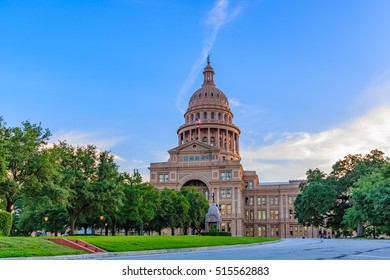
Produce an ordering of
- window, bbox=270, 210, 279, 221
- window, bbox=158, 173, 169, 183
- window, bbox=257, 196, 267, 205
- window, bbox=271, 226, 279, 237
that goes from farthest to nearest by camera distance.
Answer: window, bbox=257, 196, 267, 205 → window, bbox=270, 210, 279, 221 → window, bbox=271, 226, 279, 237 → window, bbox=158, 173, 169, 183

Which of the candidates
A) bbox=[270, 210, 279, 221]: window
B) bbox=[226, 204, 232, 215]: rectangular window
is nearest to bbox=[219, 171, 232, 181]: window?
bbox=[226, 204, 232, 215]: rectangular window

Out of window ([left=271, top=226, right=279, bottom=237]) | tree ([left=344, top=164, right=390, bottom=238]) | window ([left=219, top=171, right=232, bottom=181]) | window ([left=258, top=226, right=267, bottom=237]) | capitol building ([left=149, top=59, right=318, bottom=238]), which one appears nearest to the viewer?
tree ([left=344, top=164, right=390, bottom=238])

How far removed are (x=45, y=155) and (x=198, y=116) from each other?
93.7 m

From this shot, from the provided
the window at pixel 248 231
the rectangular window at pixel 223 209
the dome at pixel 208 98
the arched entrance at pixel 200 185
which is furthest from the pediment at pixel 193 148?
the window at pixel 248 231

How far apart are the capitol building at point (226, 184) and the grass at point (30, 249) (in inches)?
3042

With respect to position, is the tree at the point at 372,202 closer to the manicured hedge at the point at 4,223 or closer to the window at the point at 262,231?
the manicured hedge at the point at 4,223

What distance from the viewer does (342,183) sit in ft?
236

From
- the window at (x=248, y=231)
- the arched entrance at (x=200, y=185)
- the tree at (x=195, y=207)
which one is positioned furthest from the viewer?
A: the window at (x=248, y=231)

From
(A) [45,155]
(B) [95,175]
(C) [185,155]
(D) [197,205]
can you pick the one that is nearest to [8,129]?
(A) [45,155]

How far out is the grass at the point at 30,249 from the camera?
65.2 feet

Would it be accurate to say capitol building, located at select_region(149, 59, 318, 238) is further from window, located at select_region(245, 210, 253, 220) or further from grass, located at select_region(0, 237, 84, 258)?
grass, located at select_region(0, 237, 84, 258)

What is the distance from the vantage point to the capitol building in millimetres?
107750

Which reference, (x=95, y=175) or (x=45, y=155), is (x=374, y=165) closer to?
(x=95, y=175)

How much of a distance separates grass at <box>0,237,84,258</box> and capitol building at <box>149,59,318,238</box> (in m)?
77.3
